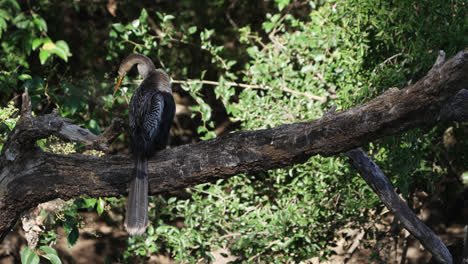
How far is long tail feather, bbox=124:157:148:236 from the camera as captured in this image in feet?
7.59

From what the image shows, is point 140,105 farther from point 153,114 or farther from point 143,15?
point 143,15

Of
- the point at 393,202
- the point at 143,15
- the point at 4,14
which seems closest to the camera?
the point at 393,202

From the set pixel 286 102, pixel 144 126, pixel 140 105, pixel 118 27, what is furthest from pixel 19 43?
pixel 286 102

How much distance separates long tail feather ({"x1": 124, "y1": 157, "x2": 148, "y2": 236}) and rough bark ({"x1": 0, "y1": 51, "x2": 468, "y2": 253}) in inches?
2.7

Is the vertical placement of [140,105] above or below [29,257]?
above

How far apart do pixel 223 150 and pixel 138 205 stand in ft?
1.48

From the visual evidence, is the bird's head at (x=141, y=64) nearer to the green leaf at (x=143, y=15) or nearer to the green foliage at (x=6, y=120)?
the green leaf at (x=143, y=15)

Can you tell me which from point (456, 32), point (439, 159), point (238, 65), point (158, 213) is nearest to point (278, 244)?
point (158, 213)

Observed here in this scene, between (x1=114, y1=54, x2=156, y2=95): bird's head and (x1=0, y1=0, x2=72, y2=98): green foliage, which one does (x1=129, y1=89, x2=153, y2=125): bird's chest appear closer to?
(x1=114, y1=54, x2=156, y2=95): bird's head

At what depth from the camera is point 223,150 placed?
2.23m

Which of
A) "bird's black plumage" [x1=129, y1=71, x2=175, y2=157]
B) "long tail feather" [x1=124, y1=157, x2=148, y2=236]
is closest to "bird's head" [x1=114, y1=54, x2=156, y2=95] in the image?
"bird's black plumage" [x1=129, y1=71, x2=175, y2=157]

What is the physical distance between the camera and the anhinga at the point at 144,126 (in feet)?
7.62

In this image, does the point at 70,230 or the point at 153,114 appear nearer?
the point at 153,114

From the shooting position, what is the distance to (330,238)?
392 cm
